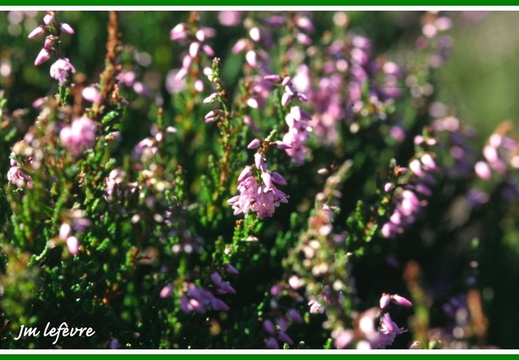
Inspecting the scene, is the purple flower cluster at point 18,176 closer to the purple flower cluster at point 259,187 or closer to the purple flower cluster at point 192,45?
the purple flower cluster at point 259,187

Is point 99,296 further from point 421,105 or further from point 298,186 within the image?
point 421,105

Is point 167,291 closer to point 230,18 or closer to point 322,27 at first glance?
point 230,18

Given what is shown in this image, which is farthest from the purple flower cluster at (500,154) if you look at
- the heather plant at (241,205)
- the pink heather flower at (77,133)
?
the pink heather flower at (77,133)

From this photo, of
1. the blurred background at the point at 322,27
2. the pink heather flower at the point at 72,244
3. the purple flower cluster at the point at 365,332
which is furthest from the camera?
the blurred background at the point at 322,27

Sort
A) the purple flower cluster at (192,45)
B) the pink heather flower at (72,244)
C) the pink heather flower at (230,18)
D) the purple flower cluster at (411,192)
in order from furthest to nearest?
the pink heather flower at (230,18) < the purple flower cluster at (192,45) < the purple flower cluster at (411,192) < the pink heather flower at (72,244)

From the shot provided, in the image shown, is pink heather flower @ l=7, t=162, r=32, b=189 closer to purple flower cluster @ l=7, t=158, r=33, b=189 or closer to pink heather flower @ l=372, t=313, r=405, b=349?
purple flower cluster @ l=7, t=158, r=33, b=189

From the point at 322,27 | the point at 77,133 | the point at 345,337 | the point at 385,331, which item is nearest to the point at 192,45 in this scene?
the point at 77,133

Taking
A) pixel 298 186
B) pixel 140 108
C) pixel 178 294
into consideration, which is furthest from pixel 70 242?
pixel 140 108

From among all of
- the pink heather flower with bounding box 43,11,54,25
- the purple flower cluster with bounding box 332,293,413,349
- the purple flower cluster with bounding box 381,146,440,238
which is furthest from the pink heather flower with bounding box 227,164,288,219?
the pink heather flower with bounding box 43,11,54,25
